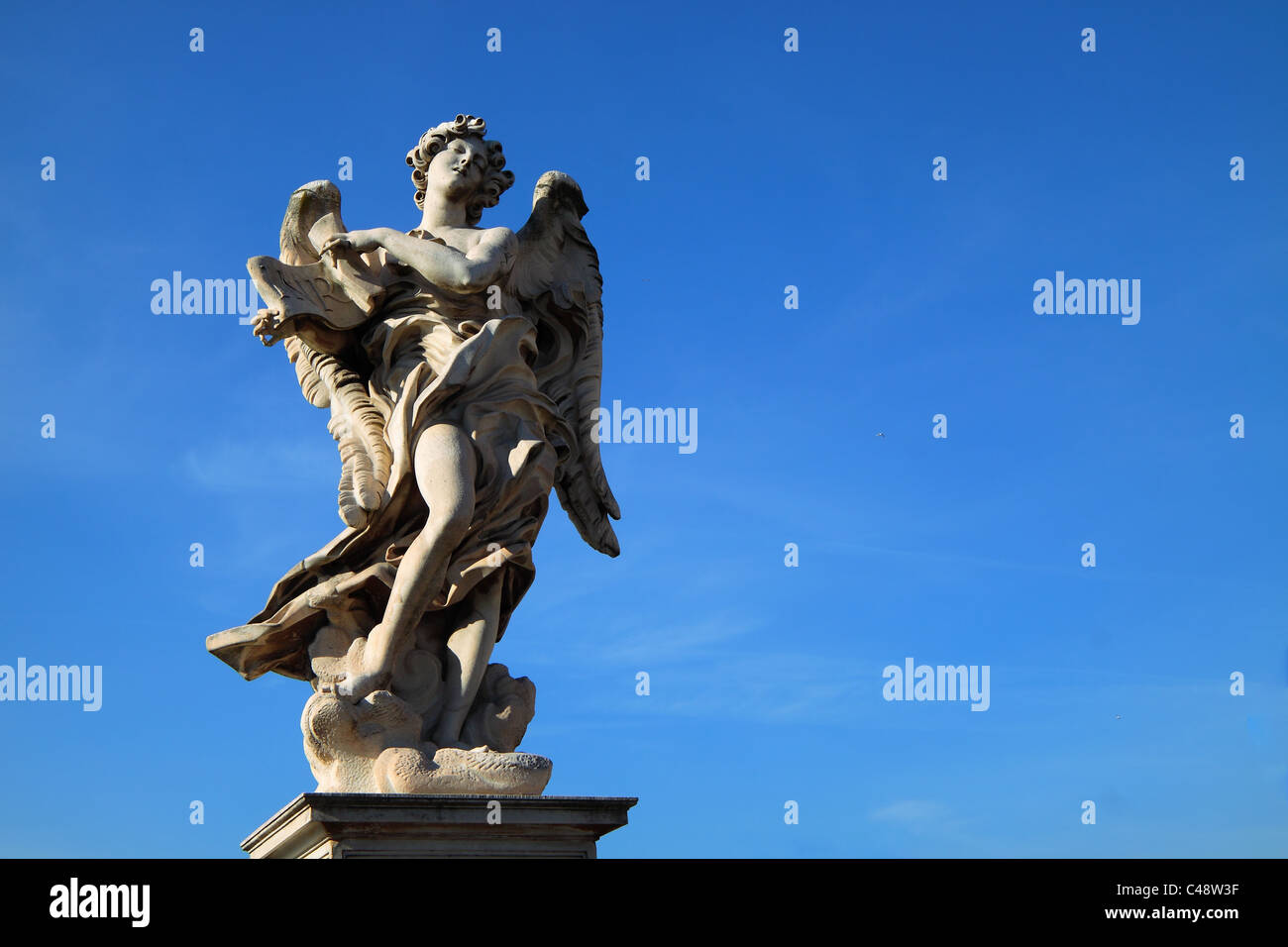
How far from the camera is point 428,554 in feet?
27.3

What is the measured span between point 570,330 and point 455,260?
1.03 metres

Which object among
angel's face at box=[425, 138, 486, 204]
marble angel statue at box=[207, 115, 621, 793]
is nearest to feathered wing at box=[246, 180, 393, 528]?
marble angel statue at box=[207, 115, 621, 793]

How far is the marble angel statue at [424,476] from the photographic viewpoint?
8.19 meters

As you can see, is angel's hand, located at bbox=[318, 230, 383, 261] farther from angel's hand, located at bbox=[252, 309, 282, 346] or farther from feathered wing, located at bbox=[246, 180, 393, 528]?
angel's hand, located at bbox=[252, 309, 282, 346]

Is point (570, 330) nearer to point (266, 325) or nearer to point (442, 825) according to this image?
point (266, 325)

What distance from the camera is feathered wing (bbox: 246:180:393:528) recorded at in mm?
8688

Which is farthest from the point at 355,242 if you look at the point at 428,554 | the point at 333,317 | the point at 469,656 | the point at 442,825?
the point at 442,825

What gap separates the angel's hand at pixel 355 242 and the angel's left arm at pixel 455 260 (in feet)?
0.12

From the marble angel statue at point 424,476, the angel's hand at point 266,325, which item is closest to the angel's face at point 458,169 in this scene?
the marble angel statue at point 424,476

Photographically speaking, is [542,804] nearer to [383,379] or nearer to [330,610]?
[330,610]

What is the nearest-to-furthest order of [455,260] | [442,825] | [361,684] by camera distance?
1. [442,825]
2. [361,684]
3. [455,260]

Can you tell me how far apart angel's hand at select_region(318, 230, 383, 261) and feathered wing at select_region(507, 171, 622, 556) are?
856 millimetres

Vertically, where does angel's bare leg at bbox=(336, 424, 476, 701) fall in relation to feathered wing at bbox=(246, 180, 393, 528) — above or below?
below
